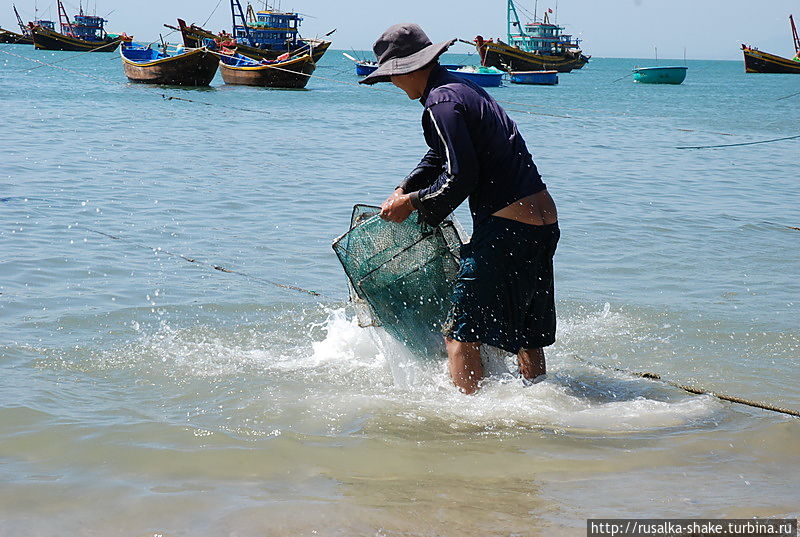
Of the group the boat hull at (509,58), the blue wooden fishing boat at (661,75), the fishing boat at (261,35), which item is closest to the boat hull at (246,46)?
the fishing boat at (261,35)

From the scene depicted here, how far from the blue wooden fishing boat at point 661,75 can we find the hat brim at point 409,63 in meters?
65.8

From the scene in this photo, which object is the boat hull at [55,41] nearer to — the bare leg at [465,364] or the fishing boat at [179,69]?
the fishing boat at [179,69]

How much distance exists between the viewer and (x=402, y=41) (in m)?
3.46

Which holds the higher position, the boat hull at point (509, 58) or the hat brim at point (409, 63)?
the boat hull at point (509, 58)

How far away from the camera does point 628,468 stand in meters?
3.22

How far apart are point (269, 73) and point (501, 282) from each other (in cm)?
3932

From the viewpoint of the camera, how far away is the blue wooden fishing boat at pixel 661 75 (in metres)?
65.2

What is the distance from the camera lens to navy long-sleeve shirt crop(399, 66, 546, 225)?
3285mm

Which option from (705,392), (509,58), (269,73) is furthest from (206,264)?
(509,58)

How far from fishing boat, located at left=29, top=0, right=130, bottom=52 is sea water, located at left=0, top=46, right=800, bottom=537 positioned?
77.8m

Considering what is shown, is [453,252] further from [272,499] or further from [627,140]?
[627,140]

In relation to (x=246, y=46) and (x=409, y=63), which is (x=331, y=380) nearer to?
(x=409, y=63)

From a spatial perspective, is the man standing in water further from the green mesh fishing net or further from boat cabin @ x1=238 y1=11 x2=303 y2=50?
boat cabin @ x1=238 y1=11 x2=303 y2=50

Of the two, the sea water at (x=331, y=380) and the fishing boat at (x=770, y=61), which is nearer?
the sea water at (x=331, y=380)
